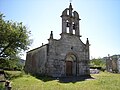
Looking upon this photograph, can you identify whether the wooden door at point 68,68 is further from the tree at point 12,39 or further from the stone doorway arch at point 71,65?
the tree at point 12,39

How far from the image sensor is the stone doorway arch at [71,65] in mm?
27609

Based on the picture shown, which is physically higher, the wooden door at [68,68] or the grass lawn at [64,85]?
the wooden door at [68,68]

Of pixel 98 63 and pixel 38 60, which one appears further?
pixel 98 63

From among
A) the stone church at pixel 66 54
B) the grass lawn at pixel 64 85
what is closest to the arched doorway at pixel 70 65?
the stone church at pixel 66 54

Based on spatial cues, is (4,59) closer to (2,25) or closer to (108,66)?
(2,25)

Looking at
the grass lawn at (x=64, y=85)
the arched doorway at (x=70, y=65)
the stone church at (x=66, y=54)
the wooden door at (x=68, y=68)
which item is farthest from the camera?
the arched doorway at (x=70, y=65)

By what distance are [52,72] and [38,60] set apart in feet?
17.4

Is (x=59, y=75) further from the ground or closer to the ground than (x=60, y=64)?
closer to the ground

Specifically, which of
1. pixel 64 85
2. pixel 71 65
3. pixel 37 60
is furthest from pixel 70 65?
pixel 64 85

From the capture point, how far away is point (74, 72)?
91.8ft

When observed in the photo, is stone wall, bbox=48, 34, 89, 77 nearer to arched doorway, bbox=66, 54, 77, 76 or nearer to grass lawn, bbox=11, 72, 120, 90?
arched doorway, bbox=66, 54, 77, 76

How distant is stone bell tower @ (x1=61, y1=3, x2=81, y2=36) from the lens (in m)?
27.9

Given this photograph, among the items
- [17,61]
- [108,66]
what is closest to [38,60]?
[17,61]

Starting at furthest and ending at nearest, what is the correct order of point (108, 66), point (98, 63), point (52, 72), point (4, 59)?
point (98, 63)
point (108, 66)
point (4, 59)
point (52, 72)
